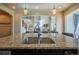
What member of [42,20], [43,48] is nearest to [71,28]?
[42,20]

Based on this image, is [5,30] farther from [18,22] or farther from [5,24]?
[18,22]

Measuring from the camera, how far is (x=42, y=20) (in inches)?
53.5

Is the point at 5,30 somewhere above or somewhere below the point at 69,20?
below

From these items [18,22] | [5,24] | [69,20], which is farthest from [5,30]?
[69,20]

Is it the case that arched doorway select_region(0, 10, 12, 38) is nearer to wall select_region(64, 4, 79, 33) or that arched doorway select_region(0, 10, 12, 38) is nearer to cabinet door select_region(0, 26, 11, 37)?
cabinet door select_region(0, 26, 11, 37)

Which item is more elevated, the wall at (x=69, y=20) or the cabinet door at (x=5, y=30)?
the wall at (x=69, y=20)

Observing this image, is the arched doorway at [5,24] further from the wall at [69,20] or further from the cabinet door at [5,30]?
the wall at [69,20]

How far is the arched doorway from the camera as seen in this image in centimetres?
133

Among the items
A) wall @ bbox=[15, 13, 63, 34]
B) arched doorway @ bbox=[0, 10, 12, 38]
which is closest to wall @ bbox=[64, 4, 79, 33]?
wall @ bbox=[15, 13, 63, 34]

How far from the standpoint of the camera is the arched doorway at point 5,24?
1.33m

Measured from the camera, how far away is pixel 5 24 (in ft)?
4.50

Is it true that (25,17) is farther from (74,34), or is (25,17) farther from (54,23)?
(74,34)

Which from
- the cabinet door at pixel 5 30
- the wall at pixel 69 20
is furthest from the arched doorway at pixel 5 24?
the wall at pixel 69 20

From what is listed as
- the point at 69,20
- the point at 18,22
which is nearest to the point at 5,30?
the point at 18,22
